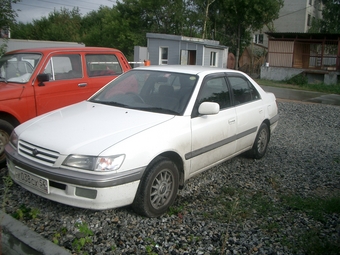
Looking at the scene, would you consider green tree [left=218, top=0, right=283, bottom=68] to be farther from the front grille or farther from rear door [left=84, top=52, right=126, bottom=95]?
the front grille

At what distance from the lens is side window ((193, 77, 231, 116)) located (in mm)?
4879

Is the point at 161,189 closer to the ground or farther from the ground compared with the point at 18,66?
closer to the ground

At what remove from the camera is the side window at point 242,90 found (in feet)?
18.6

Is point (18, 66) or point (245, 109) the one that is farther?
point (18, 66)

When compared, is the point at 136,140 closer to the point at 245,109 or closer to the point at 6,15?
the point at 245,109

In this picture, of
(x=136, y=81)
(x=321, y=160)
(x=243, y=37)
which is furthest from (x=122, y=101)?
(x=243, y=37)

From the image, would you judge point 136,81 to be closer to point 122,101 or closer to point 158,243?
Result: point 122,101

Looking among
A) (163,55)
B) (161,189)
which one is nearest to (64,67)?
(161,189)

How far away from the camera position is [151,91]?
195 inches

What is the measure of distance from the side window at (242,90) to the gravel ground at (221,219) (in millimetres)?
1115

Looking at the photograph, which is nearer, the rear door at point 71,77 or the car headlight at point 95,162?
the car headlight at point 95,162

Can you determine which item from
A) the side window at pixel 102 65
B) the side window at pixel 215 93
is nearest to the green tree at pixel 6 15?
the side window at pixel 102 65

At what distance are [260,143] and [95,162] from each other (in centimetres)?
360

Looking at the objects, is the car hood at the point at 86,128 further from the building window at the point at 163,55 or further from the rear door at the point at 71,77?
the building window at the point at 163,55
